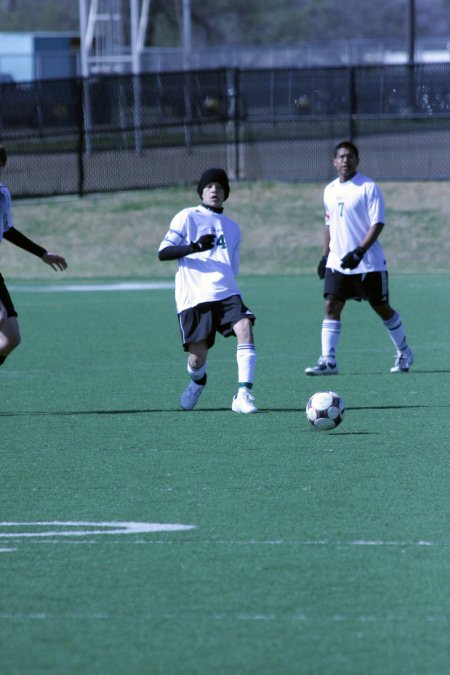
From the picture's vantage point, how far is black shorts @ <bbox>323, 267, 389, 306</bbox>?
1270 cm

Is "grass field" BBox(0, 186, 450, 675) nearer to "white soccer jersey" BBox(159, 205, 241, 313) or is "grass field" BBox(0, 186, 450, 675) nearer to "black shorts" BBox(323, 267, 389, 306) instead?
"black shorts" BBox(323, 267, 389, 306)

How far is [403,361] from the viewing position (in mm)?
12781

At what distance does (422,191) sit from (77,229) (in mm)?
6434

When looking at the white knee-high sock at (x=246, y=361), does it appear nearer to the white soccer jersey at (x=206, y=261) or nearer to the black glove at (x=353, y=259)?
the white soccer jersey at (x=206, y=261)

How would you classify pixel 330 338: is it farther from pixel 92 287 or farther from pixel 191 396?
pixel 92 287

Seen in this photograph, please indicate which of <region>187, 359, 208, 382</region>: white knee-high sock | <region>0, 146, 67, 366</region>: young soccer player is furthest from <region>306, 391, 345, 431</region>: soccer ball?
<region>0, 146, 67, 366</region>: young soccer player

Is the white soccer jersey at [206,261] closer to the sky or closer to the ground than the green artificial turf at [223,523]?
closer to the sky

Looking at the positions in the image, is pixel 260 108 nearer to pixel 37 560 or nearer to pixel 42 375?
pixel 42 375

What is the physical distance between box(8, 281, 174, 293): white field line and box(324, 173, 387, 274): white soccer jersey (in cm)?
919

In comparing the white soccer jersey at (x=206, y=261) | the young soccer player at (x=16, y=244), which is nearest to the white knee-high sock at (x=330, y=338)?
the white soccer jersey at (x=206, y=261)

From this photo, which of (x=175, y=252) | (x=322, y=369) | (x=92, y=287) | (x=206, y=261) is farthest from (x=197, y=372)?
(x=92, y=287)

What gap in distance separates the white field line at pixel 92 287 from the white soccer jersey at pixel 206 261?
11.2 meters

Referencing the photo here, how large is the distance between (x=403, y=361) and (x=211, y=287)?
305 centimetres

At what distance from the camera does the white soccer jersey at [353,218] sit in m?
12.7
